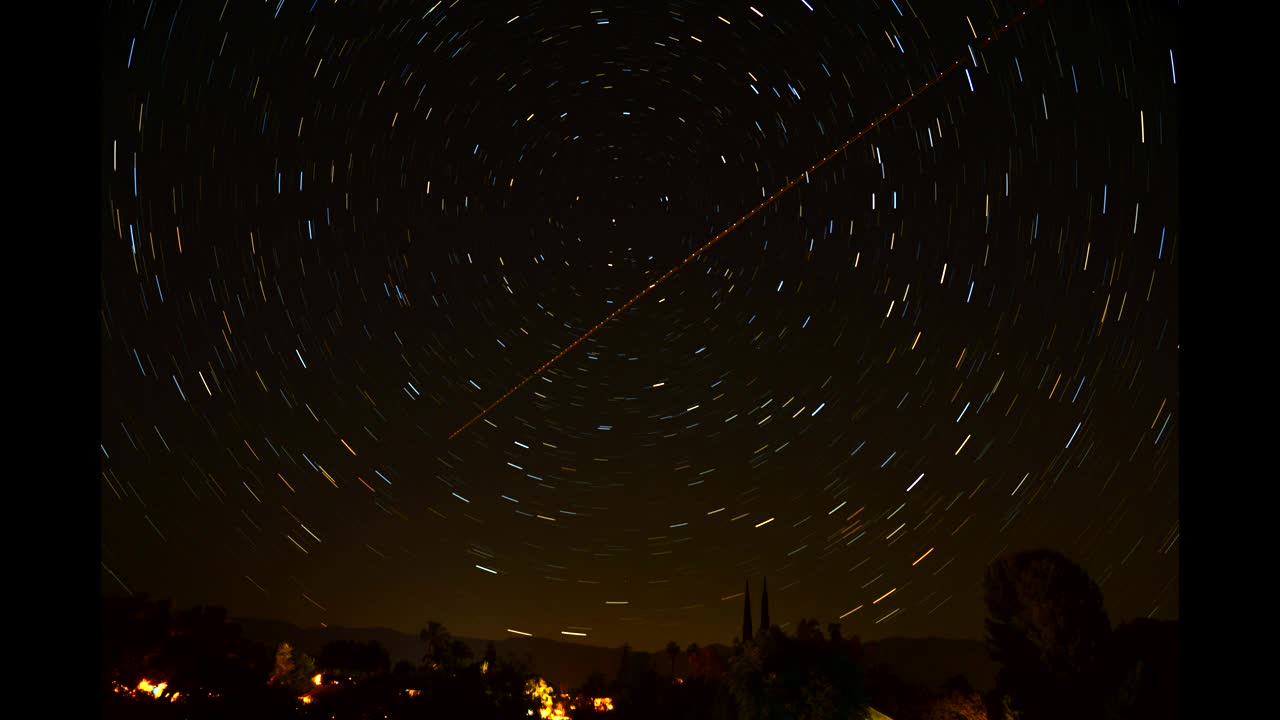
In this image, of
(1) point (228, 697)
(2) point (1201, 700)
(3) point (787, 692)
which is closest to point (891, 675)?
(3) point (787, 692)

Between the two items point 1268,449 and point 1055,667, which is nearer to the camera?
point 1268,449

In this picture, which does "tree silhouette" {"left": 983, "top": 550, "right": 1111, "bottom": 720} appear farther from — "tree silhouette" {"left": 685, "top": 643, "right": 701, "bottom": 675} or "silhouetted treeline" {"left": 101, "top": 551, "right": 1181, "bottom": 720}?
"tree silhouette" {"left": 685, "top": 643, "right": 701, "bottom": 675}

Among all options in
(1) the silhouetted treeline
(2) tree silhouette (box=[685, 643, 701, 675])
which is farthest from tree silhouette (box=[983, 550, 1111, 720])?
(2) tree silhouette (box=[685, 643, 701, 675])

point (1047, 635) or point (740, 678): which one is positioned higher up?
point (1047, 635)

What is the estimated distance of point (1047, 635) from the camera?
32.2 metres

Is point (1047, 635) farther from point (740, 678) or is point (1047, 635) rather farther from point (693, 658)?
point (693, 658)

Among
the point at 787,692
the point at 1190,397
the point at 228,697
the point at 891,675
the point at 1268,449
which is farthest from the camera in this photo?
the point at 891,675

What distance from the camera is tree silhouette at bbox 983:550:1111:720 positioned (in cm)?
3127

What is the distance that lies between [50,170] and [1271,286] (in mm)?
2839

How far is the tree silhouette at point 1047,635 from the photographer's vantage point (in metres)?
31.3

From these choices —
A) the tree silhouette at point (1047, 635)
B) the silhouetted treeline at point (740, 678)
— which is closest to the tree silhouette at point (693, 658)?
the silhouetted treeline at point (740, 678)

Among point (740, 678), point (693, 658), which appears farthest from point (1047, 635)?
point (693, 658)

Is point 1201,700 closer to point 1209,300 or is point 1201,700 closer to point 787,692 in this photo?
point 1209,300

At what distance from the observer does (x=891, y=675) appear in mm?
42656
